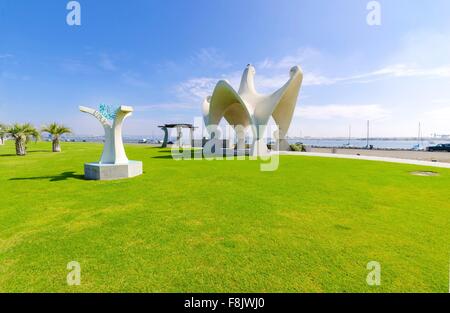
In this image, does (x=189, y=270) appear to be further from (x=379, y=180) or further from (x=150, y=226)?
(x=379, y=180)

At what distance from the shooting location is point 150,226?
474cm

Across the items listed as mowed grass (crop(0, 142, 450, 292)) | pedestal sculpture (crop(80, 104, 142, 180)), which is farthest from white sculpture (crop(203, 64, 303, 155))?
mowed grass (crop(0, 142, 450, 292))

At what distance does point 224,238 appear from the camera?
4.19 meters

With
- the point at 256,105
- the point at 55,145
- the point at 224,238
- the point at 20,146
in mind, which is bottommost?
the point at 224,238

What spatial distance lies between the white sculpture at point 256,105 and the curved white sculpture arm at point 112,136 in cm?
1308

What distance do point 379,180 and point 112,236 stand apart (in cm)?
1003

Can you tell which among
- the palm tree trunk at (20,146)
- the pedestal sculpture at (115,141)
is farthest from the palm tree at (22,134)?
the pedestal sculpture at (115,141)

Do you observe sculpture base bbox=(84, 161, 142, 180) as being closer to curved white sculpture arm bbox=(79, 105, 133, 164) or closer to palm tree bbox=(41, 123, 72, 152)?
curved white sculpture arm bbox=(79, 105, 133, 164)

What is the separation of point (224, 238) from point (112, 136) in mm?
8623

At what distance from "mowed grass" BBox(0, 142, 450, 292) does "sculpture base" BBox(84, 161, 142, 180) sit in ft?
5.41

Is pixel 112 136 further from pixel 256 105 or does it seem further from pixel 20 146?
pixel 256 105

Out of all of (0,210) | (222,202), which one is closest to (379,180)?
(222,202)

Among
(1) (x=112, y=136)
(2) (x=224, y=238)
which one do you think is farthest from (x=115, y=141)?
(2) (x=224, y=238)
